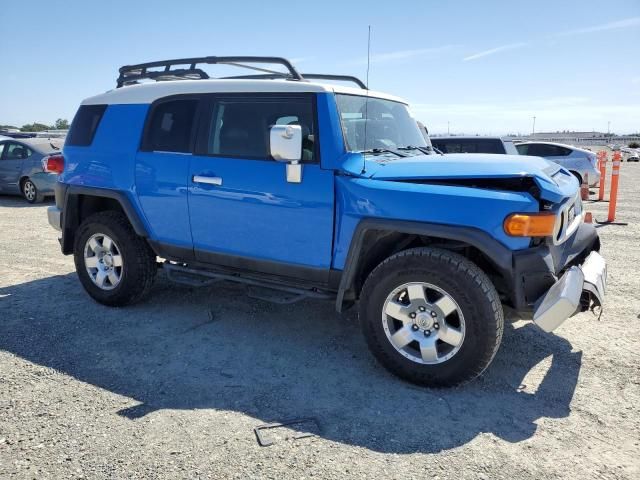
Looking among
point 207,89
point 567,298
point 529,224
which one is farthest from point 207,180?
point 567,298

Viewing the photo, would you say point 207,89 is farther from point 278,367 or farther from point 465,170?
point 278,367

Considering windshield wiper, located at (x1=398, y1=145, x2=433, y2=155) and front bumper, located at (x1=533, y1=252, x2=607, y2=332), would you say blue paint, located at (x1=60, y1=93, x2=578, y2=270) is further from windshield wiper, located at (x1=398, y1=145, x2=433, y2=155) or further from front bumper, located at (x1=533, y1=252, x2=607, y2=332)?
windshield wiper, located at (x1=398, y1=145, x2=433, y2=155)

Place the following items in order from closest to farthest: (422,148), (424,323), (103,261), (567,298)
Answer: (567,298), (424,323), (422,148), (103,261)

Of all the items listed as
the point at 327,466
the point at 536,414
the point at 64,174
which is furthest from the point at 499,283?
the point at 64,174

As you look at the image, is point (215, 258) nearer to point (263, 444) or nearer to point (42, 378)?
point (42, 378)

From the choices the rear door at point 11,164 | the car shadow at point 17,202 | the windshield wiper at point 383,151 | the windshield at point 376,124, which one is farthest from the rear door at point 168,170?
the rear door at point 11,164

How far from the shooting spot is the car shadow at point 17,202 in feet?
37.8

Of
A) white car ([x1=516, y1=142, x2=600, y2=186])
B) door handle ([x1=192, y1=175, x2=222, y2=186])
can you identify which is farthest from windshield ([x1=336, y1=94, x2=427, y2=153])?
white car ([x1=516, y1=142, x2=600, y2=186])

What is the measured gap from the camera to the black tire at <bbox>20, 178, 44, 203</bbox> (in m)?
11.8

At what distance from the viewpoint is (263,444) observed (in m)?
2.77

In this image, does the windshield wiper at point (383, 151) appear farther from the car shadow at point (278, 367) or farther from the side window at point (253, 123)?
the car shadow at point (278, 367)

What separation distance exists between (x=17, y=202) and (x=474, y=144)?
10.7 meters

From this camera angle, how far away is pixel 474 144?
10.5 meters

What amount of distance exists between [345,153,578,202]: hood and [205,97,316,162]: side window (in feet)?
1.56
